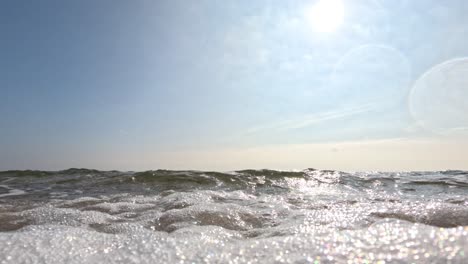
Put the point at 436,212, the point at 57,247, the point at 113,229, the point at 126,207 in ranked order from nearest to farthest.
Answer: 1. the point at 57,247
2. the point at 113,229
3. the point at 436,212
4. the point at 126,207

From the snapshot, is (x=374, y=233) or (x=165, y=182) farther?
(x=165, y=182)

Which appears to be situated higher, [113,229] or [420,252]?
[420,252]

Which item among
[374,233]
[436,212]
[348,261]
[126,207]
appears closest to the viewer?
[348,261]

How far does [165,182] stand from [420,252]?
788cm

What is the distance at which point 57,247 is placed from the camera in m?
2.07

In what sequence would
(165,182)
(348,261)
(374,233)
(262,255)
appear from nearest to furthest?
(348,261), (262,255), (374,233), (165,182)

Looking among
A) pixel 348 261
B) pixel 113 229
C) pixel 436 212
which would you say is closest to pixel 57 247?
pixel 113 229

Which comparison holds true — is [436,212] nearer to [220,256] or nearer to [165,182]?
[220,256]

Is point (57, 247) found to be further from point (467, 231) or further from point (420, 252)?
point (467, 231)

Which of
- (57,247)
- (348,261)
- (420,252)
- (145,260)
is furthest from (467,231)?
(57,247)

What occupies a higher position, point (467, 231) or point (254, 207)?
point (467, 231)

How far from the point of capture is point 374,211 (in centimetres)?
376

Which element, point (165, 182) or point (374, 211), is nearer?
point (374, 211)

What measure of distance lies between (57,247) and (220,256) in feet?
3.79
